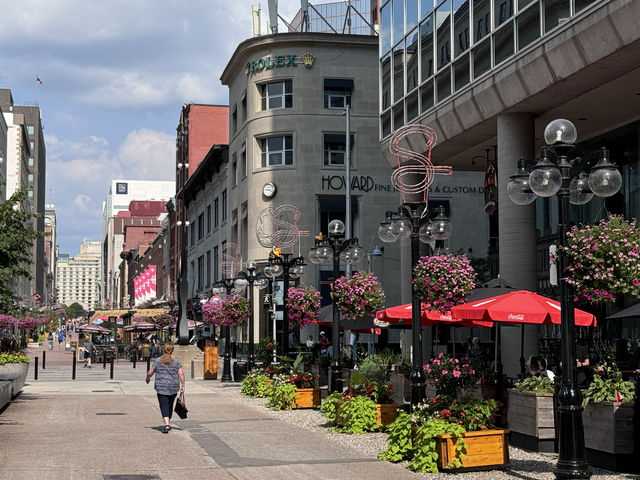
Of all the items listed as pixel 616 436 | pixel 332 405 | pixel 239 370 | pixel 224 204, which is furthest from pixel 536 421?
pixel 224 204

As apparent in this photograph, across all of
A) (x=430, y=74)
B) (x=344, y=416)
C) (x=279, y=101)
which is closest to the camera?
(x=344, y=416)

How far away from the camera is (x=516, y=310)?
1694 centimetres

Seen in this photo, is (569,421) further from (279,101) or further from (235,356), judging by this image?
(235,356)

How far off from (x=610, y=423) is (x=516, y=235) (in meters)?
13.8

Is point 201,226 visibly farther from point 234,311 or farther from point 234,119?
point 234,311

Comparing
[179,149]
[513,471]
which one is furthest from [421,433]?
[179,149]

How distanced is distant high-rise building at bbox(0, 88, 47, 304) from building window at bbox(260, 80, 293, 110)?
41380 millimetres

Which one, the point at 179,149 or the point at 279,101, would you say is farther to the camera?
the point at 179,149

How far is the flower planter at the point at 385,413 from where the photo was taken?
17.1m

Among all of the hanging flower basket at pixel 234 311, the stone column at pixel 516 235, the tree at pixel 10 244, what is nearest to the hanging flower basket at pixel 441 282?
the stone column at pixel 516 235

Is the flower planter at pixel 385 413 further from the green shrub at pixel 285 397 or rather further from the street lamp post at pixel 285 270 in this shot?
the street lamp post at pixel 285 270

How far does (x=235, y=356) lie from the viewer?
58.4 meters

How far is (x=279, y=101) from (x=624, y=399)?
42.6 metres

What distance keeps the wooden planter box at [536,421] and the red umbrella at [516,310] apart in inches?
89.5
